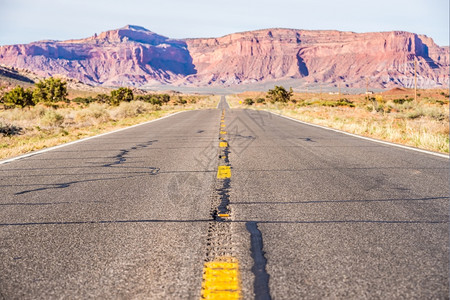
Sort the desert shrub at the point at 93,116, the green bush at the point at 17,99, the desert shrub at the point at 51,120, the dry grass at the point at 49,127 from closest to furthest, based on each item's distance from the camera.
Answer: the dry grass at the point at 49,127 < the desert shrub at the point at 51,120 < the desert shrub at the point at 93,116 < the green bush at the point at 17,99

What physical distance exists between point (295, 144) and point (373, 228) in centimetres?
634

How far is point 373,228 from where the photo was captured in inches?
123

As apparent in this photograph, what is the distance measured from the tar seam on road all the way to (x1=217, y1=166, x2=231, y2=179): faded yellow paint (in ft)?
7.57

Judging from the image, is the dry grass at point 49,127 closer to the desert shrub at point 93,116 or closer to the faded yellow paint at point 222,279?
the desert shrub at point 93,116

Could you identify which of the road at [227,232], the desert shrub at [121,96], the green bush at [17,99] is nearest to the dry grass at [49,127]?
the road at [227,232]

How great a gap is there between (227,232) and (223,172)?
2.79 metres

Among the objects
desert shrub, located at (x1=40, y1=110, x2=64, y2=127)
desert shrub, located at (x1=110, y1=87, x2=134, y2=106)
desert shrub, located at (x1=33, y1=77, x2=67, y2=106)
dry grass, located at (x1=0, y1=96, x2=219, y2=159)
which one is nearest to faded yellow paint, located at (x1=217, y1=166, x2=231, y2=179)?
dry grass, located at (x1=0, y1=96, x2=219, y2=159)

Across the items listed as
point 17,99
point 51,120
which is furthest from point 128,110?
point 17,99

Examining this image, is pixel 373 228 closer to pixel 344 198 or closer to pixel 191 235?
pixel 344 198

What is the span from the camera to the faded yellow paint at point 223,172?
18.0 feet

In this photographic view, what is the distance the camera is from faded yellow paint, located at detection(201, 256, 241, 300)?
2035 millimetres

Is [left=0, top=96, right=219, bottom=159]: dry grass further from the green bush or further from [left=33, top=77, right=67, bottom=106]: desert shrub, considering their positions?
[left=33, top=77, right=67, bottom=106]: desert shrub

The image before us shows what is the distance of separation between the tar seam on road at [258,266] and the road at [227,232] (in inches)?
0.5

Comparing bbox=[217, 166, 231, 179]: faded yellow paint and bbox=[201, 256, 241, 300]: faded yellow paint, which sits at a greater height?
bbox=[201, 256, 241, 300]: faded yellow paint
